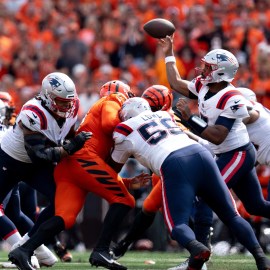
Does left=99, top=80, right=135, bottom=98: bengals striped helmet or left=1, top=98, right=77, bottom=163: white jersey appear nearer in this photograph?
left=1, top=98, right=77, bottom=163: white jersey

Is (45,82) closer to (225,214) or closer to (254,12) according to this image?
(225,214)

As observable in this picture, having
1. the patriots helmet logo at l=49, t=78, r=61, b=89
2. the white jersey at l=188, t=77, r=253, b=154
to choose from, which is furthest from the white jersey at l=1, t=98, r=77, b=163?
the white jersey at l=188, t=77, r=253, b=154

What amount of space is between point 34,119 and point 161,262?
213cm

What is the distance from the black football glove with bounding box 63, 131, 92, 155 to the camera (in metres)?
7.11

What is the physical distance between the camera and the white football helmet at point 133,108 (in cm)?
709

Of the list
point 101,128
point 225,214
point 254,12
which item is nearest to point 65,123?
point 101,128

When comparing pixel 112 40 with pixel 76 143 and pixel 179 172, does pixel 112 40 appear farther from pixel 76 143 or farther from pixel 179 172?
pixel 179 172

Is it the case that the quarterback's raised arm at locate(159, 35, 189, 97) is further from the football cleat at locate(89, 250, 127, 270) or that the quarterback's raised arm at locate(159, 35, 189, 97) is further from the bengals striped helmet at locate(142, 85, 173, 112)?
the football cleat at locate(89, 250, 127, 270)

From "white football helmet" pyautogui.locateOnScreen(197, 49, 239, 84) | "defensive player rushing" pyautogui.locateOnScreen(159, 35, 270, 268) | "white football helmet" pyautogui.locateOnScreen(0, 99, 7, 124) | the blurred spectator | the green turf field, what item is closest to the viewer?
"defensive player rushing" pyautogui.locateOnScreen(159, 35, 270, 268)

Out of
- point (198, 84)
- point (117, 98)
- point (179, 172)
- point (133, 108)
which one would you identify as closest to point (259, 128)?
point (198, 84)

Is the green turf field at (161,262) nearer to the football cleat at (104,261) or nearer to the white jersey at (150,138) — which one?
the football cleat at (104,261)

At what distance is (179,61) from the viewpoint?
13055 millimetres

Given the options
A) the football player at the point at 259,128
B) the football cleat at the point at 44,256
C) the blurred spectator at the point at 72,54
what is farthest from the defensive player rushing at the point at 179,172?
the blurred spectator at the point at 72,54

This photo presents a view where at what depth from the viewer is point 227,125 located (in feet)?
24.0
